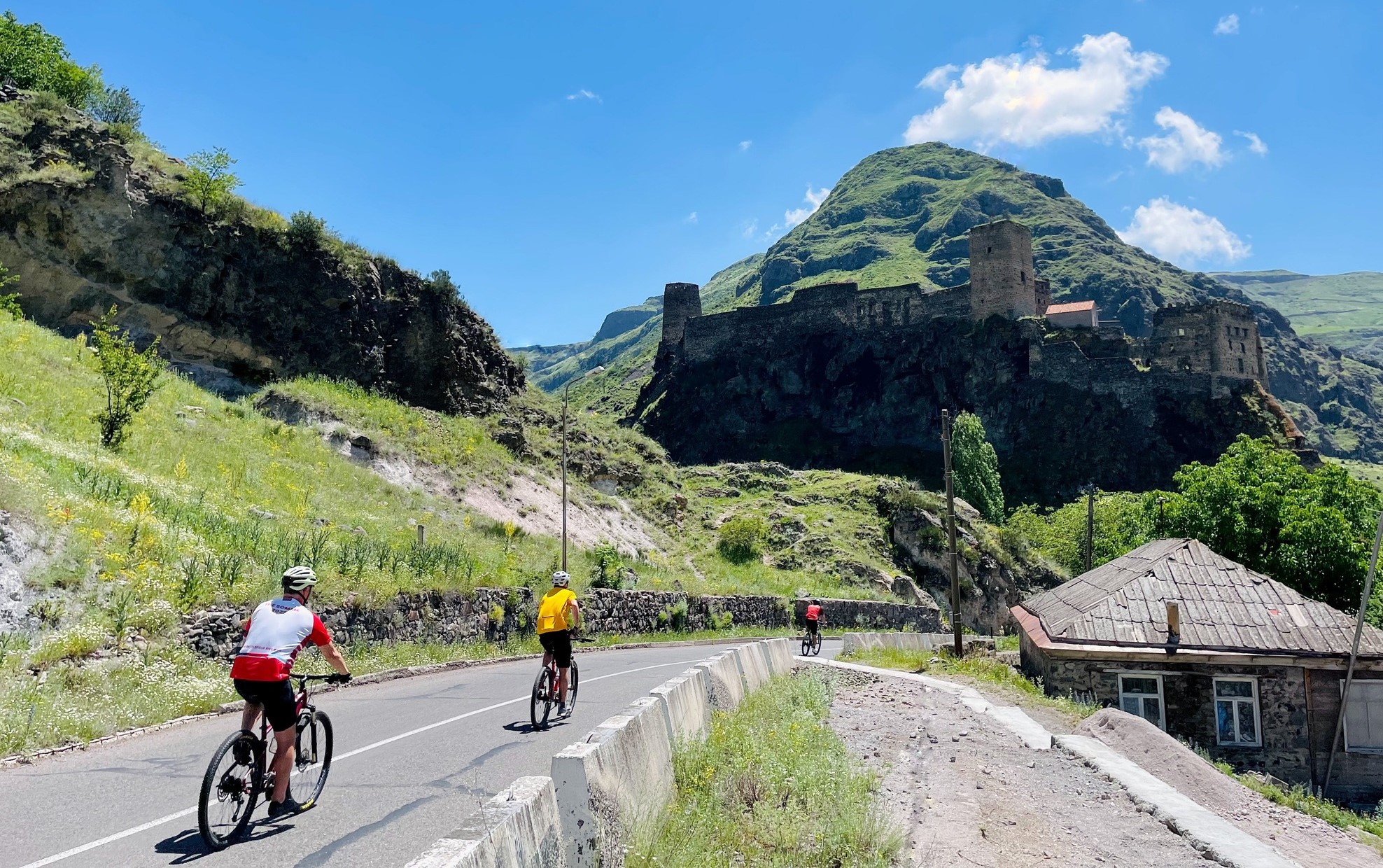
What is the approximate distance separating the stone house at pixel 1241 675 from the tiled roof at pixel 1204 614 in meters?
0.03

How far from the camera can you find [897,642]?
3003 centimetres

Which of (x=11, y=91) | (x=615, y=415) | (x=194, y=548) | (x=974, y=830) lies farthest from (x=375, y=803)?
(x=615, y=415)

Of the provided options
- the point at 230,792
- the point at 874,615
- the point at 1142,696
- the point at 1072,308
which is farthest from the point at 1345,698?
the point at 1072,308

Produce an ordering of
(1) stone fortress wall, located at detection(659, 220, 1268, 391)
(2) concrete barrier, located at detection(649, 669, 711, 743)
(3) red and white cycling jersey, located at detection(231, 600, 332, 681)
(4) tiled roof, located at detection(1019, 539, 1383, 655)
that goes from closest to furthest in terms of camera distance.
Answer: (3) red and white cycling jersey, located at detection(231, 600, 332, 681) < (2) concrete barrier, located at detection(649, 669, 711, 743) < (4) tiled roof, located at detection(1019, 539, 1383, 655) < (1) stone fortress wall, located at detection(659, 220, 1268, 391)

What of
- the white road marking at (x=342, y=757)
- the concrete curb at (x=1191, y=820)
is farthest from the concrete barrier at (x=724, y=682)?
the concrete curb at (x=1191, y=820)

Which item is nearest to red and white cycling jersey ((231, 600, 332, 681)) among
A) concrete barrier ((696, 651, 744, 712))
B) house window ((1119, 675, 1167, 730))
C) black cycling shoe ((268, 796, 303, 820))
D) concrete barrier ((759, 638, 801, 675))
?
black cycling shoe ((268, 796, 303, 820))

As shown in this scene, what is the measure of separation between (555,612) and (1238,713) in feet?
53.3

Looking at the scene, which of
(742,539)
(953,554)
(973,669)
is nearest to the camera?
(973,669)

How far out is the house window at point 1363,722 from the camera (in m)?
18.4

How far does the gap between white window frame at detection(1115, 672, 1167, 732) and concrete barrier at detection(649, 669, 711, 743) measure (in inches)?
532

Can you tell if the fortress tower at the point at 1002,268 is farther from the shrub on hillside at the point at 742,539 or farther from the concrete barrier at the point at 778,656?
the concrete barrier at the point at 778,656

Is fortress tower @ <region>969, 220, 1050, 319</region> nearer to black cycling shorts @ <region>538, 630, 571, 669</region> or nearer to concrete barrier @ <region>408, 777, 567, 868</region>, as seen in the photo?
black cycling shorts @ <region>538, 630, 571, 669</region>

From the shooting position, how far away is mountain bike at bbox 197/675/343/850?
5.86 m

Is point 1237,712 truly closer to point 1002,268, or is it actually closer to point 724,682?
point 724,682
